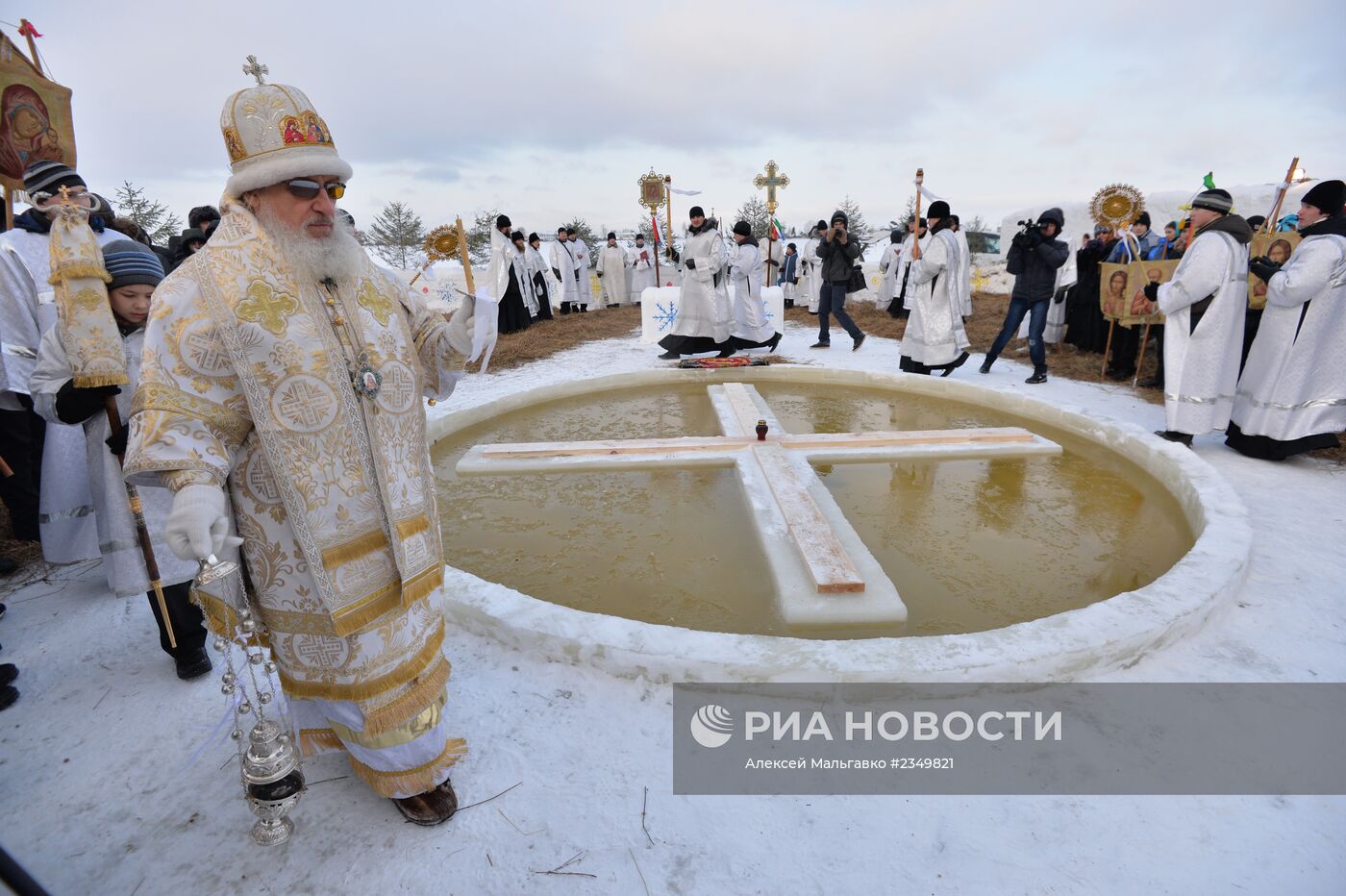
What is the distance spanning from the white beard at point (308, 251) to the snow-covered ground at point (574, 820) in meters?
1.49

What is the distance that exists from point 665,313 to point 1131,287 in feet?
19.1

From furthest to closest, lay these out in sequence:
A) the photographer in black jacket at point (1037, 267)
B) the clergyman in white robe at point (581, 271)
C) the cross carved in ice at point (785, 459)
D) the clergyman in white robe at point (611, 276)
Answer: the clergyman in white robe at point (611, 276), the clergyman in white robe at point (581, 271), the photographer in black jacket at point (1037, 267), the cross carved in ice at point (785, 459)

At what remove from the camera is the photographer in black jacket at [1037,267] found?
6473mm

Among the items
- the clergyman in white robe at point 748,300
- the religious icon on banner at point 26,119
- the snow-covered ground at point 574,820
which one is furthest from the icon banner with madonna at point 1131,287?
the religious icon on banner at point 26,119

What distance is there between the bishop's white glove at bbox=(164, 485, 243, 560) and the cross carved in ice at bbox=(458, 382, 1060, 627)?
216 centimetres

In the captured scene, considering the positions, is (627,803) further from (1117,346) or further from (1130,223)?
(1130,223)

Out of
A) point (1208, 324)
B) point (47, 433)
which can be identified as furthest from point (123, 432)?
point (1208, 324)

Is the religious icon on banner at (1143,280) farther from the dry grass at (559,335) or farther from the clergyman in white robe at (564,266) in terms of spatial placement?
the clergyman in white robe at (564,266)

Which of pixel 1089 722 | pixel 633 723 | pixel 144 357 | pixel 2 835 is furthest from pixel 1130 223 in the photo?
pixel 2 835

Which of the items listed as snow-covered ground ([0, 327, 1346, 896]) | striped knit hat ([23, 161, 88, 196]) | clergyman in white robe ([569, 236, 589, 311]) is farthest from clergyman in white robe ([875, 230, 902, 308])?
striped knit hat ([23, 161, 88, 196])

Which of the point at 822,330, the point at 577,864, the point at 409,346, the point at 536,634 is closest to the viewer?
the point at 577,864

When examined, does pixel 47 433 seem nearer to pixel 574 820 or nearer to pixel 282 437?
pixel 282 437

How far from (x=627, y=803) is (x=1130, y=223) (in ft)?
29.1

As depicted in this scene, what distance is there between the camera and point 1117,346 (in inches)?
293
